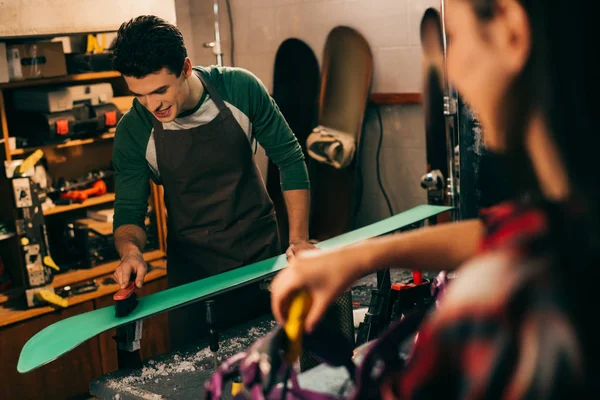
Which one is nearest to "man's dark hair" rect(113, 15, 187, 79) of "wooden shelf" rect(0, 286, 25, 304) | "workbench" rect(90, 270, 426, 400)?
"workbench" rect(90, 270, 426, 400)

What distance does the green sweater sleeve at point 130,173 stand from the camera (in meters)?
2.13

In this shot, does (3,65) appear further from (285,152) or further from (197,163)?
(285,152)

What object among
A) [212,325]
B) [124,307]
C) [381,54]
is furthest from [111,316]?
[381,54]

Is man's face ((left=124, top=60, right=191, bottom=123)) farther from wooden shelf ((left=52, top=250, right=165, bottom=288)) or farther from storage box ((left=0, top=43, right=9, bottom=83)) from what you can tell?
wooden shelf ((left=52, top=250, right=165, bottom=288))

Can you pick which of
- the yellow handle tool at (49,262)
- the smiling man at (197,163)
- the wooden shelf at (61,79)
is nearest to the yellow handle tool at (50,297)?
the yellow handle tool at (49,262)

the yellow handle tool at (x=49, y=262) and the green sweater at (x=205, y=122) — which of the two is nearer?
the green sweater at (x=205, y=122)

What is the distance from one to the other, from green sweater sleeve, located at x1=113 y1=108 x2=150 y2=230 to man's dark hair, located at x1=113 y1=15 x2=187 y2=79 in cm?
33

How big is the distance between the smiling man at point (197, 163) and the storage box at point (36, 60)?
1314 mm

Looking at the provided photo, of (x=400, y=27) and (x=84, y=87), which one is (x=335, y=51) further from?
(x=84, y=87)

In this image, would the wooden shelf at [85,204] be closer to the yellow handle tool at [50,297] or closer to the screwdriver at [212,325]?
the yellow handle tool at [50,297]

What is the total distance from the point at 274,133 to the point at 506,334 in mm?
1790

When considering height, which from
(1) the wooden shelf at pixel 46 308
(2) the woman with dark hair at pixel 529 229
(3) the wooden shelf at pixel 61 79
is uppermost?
(3) the wooden shelf at pixel 61 79

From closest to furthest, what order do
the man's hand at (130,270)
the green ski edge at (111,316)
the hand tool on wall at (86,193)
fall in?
the green ski edge at (111,316) → the man's hand at (130,270) → the hand tool on wall at (86,193)

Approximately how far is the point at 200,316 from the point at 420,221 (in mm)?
813
